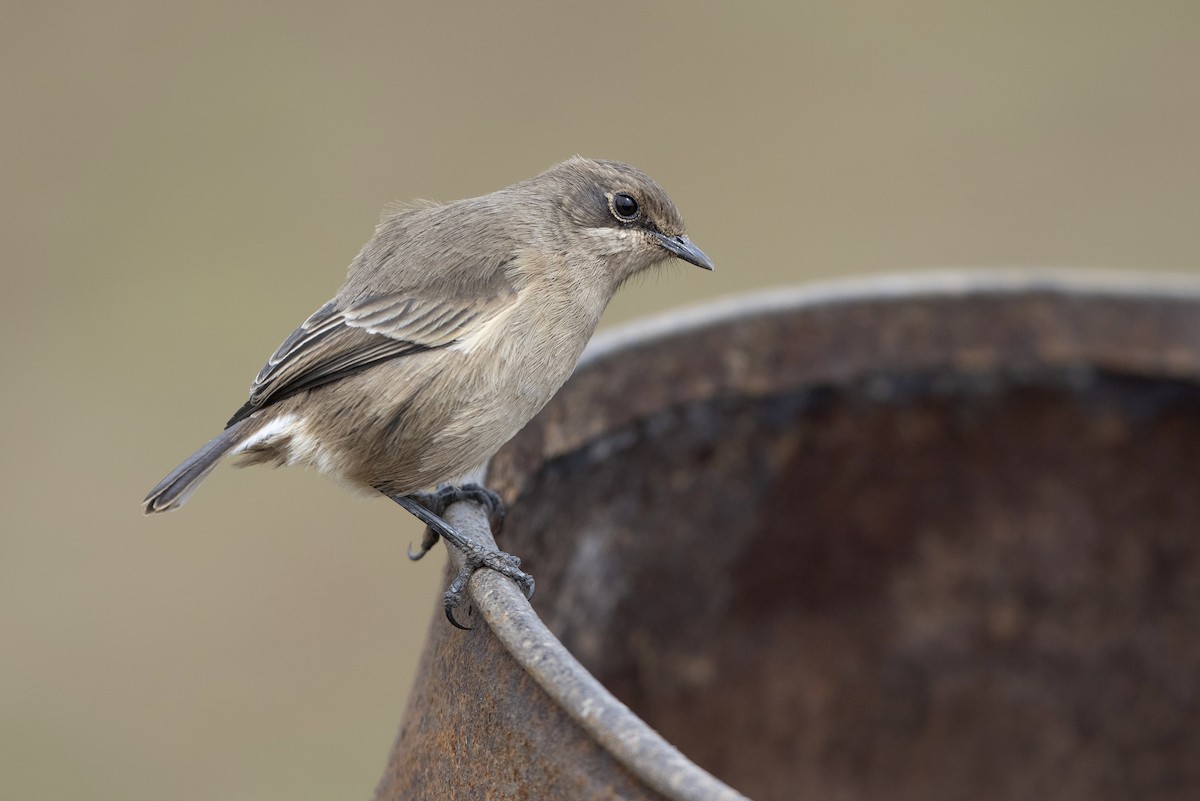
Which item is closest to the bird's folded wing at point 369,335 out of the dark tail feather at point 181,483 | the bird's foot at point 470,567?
the dark tail feather at point 181,483

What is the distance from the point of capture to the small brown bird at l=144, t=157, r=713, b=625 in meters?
3.00

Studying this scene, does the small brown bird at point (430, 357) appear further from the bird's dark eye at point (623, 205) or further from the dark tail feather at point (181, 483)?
the bird's dark eye at point (623, 205)

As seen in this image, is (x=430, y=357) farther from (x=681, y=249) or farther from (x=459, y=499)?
(x=681, y=249)

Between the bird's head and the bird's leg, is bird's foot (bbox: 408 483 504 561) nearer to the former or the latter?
the bird's leg

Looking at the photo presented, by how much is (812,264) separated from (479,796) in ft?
26.2

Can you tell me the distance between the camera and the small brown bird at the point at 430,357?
2996 millimetres

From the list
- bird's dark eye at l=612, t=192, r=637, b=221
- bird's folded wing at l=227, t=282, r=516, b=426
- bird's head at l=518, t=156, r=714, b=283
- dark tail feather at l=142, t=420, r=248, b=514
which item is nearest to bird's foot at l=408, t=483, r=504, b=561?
bird's folded wing at l=227, t=282, r=516, b=426

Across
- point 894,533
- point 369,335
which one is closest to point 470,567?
point 369,335

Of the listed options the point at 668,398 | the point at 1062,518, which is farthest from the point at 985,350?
the point at 668,398

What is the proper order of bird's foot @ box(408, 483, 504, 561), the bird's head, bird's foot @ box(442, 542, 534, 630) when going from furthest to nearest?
1. the bird's head
2. bird's foot @ box(408, 483, 504, 561)
3. bird's foot @ box(442, 542, 534, 630)

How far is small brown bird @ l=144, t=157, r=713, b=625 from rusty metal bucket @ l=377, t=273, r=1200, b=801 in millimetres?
133

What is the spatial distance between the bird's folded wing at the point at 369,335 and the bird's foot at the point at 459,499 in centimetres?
37

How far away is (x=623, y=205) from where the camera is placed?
11.6 feet

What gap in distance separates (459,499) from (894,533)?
1.61 metres
